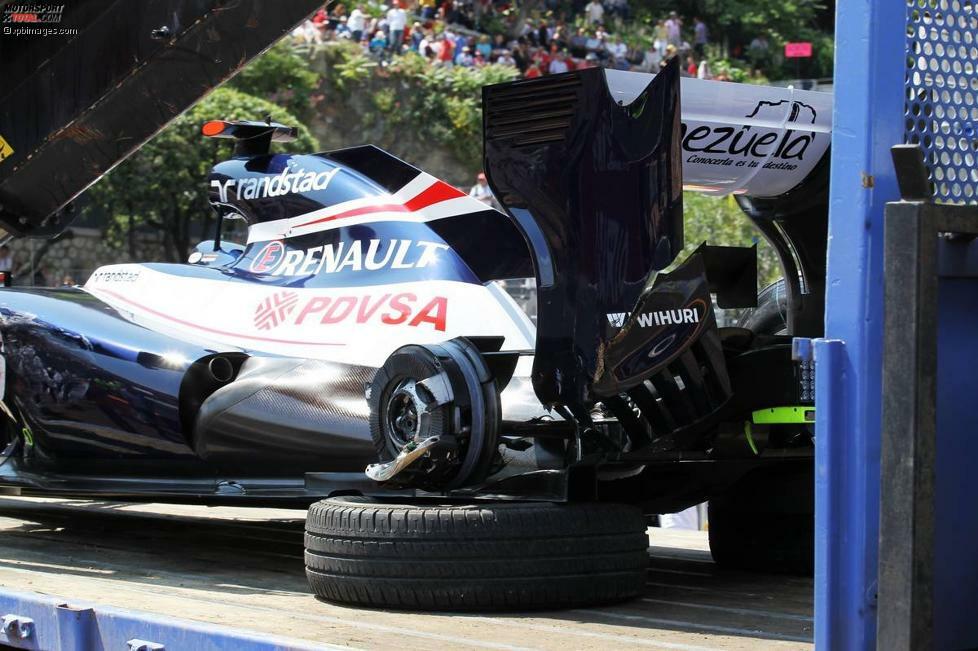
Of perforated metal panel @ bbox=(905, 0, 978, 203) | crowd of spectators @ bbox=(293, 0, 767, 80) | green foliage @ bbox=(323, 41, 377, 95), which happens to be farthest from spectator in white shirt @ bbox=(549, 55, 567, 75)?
perforated metal panel @ bbox=(905, 0, 978, 203)

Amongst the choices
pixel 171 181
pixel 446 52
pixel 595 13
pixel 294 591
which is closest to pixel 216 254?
pixel 294 591

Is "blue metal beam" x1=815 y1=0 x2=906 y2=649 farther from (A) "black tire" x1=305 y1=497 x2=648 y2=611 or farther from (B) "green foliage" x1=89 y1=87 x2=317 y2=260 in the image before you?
(B) "green foliage" x1=89 y1=87 x2=317 y2=260

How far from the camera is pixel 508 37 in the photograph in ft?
113

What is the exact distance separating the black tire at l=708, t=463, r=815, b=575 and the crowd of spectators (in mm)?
21772

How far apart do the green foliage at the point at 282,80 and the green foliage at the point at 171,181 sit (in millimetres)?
3740

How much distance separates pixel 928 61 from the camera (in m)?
2.19

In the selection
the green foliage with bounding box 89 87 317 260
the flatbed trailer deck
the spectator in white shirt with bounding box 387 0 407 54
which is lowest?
the flatbed trailer deck

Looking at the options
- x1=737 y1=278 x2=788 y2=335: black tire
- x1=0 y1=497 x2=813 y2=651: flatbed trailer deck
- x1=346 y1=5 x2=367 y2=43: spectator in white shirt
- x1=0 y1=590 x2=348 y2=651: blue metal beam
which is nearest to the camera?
x1=0 y1=590 x2=348 y2=651: blue metal beam

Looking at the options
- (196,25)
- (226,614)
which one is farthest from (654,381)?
(196,25)

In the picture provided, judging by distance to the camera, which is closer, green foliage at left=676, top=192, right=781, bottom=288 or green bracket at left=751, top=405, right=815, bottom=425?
green bracket at left=751, top=405, right=815, bottom=425

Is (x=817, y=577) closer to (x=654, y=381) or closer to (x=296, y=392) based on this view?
(x=654, y=381)

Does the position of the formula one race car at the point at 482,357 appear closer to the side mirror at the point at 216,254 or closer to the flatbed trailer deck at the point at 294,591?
the side mirror at the point at 216,254

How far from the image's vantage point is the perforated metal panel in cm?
217

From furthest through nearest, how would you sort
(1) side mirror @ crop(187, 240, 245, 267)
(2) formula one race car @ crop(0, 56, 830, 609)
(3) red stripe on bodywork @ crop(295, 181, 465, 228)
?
(1) side mirror @ crop(187, 240, 245, 267) → (3) red stripe on bodywork @ crop(295, 181, 465, 228) → (2) formula one race car @ crop(0, 56, 830, 609)
